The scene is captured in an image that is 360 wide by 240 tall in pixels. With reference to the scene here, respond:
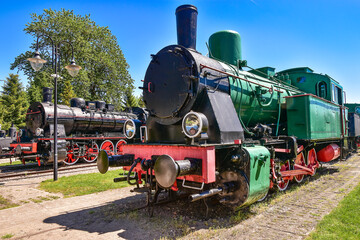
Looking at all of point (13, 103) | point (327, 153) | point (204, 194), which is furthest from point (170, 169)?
point (13, 103)

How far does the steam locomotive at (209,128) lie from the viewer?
3709 mm

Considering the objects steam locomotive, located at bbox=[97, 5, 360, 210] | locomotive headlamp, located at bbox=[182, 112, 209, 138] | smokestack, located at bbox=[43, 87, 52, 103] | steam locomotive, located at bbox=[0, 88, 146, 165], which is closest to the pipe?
steam locomotive, located at bbox=[97, 5, 360, 210]

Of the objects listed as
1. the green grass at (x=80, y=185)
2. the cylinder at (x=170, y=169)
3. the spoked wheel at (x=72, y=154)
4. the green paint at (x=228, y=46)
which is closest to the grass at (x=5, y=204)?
the green grass at (x=80, y=185)

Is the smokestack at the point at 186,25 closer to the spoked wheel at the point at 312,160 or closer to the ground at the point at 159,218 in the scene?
the ground at the point at 159,218

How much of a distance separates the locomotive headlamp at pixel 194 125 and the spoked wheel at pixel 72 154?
33.2 ft

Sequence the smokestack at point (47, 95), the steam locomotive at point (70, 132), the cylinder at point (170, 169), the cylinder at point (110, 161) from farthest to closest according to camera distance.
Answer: the smokestack at point (47, 95), the steam locomotive at point (70, 132), the cylinder at point (110, 161), the cylinder at point (170, 169)

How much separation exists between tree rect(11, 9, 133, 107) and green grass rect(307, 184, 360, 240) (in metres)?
26.1

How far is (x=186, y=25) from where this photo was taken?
Answer: 4.96 meters

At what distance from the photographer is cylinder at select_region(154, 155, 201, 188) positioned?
330 cm

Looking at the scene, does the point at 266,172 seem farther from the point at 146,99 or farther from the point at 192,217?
the point at 146,99

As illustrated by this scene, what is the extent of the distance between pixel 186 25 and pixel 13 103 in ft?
120

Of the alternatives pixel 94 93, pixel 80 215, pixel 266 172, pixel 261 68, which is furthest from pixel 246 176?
pixel 94 93

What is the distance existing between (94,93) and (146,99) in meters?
27.1

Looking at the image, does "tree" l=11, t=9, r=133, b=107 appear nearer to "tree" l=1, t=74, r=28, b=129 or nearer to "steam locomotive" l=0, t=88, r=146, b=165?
"tree" l=1, t=74, r=28, b=129
